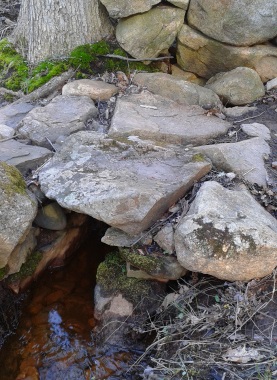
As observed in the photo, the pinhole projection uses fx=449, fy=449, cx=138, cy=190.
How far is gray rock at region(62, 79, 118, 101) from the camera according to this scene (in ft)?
14.8

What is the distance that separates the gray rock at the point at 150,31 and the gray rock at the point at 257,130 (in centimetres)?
136

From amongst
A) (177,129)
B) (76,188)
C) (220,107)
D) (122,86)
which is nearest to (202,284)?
(76,188)

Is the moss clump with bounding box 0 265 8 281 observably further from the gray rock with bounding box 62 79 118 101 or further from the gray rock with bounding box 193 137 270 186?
the gray rock with bounding box 62 79 118 101

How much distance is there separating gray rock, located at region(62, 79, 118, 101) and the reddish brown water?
168 cm

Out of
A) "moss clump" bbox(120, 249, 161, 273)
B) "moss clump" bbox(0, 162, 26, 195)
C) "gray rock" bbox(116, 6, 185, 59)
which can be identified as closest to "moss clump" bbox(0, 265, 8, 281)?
"moss clump" bbox(0, 162, 26, 195)

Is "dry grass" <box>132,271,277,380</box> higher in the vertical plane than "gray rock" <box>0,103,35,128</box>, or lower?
lower

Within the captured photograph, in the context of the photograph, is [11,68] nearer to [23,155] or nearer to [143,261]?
[23,155]

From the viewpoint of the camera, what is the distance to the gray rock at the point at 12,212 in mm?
2998

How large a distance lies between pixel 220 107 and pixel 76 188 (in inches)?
79.4

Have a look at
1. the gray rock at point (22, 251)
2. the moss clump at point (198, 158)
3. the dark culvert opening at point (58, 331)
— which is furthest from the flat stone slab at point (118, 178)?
the dark culvert opening at point (58, 331)

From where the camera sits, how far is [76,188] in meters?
3.27

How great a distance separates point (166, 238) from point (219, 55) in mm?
2506

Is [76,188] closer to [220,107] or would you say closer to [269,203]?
[269,203]

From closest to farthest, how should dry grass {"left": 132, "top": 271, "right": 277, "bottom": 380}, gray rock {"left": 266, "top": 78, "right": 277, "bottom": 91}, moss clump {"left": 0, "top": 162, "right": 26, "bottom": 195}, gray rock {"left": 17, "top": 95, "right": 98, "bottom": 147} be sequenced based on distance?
dry grass {"left": 132, "top": 271, "right": 277, "bottom": 380}, moss clump {"left": 0, "top": 162, "right": 26, "bottom": 195}, gray rock {"left": 17, "top": 95, "right": 98, "bottom": 147}, gray rock {"left": 266, "top": 78, "right": 277, "bottom": 91}
